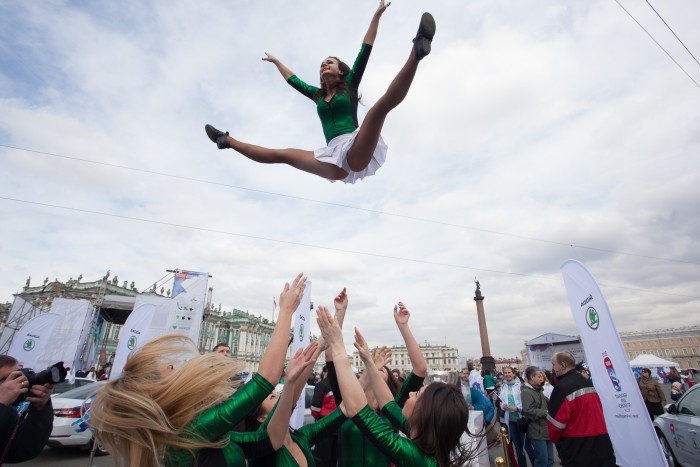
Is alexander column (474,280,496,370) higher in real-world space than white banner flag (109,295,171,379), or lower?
higher

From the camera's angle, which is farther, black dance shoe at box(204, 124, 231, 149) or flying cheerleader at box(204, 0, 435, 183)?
black dance shoe at box(204, 124, 231, 149)

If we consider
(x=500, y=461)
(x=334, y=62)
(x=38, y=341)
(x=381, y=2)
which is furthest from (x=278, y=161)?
(x=38, y=341)

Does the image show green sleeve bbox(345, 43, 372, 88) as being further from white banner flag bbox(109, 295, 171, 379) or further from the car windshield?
the car windshield

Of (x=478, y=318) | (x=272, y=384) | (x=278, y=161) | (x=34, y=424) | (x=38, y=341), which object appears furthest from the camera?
(x=478, y=318)

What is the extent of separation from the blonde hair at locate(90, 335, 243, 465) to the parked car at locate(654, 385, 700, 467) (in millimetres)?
7335

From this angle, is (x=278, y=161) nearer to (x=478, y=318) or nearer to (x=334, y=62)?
(x=334, y=62)

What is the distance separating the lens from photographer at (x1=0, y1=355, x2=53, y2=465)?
2.41 metres

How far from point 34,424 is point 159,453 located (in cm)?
172

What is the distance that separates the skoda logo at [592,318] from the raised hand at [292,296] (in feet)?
13.3

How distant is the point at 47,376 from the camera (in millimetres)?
2451

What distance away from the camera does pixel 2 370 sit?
2645mm

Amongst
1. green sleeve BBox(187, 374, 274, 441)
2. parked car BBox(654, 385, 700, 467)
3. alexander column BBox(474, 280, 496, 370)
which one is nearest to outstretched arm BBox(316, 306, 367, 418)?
green sleeve BBox(187, 374, 274, 441)

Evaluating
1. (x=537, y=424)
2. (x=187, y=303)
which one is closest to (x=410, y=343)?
(x=537, y=424)

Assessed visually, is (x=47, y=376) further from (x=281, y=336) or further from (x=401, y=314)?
(x=401, y=314)
